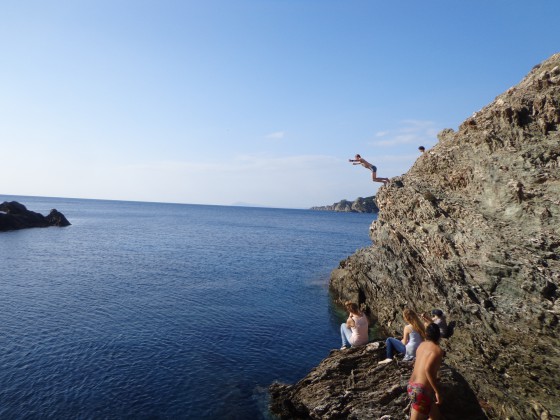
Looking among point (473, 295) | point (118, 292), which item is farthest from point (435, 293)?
point (118, 292)

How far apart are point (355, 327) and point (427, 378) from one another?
24.7 ft

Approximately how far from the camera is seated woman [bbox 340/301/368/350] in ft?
55.8

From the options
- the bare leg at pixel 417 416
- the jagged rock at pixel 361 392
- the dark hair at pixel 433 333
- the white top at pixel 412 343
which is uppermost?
the dark hair at pixel 433 333

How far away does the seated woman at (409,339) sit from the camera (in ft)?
45.3

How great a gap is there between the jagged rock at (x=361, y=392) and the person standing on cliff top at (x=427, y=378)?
158 inches

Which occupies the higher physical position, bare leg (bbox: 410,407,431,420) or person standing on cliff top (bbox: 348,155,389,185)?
person standing on cliff top (bbox: 348,155,389,185)

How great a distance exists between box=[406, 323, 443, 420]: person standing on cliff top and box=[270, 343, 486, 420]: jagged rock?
400 centimetres

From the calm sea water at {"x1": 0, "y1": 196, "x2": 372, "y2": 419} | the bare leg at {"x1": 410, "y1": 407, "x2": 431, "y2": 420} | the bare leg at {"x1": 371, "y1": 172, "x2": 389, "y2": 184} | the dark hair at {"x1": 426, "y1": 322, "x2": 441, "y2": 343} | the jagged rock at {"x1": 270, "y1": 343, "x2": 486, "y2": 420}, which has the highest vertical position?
the bare leg at {"x1": 371, "y1": 172, "x2": 389, "y2": 184}

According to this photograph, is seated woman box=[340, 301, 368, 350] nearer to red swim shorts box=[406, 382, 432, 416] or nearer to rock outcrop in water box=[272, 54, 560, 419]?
rock outcrop in water box=[272, 54, 560, 419]

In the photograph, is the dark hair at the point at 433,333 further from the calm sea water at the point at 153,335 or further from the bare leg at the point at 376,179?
the bare leg at the point at 376,179

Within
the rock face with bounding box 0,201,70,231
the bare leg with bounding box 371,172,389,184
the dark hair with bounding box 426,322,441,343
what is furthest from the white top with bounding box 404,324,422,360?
the rock face with bounding box 0,201,70,231

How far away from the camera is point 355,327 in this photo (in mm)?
17500

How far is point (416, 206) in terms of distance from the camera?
22281mm

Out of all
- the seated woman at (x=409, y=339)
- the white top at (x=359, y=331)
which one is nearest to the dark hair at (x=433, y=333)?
the seated woman at (x=409, y=339)
